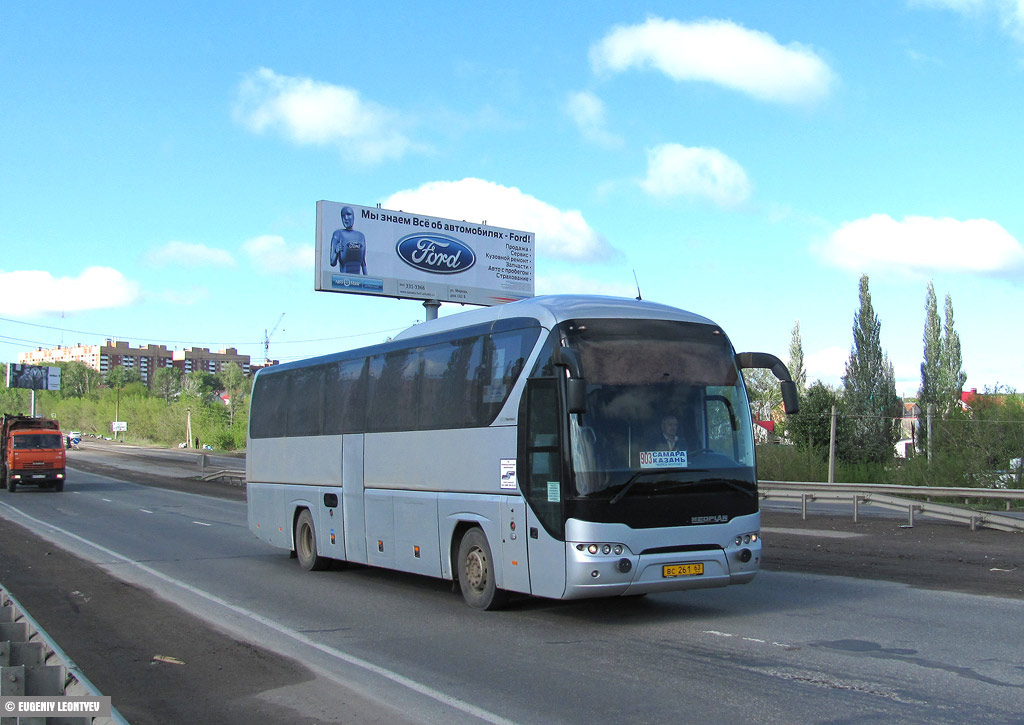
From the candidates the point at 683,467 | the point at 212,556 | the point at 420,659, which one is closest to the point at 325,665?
the point at 420,659

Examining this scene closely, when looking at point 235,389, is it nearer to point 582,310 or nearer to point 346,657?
point 582,310

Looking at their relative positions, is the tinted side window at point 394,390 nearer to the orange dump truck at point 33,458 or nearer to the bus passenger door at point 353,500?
the bus passenger door at point 353,500

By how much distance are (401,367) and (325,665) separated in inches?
211

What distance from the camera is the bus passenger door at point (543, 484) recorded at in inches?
386

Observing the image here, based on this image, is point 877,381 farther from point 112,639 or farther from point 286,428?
point 112,639

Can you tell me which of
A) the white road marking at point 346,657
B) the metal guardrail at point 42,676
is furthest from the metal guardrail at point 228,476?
the metal guardrail at point 42,676

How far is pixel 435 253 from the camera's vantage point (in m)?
39.6

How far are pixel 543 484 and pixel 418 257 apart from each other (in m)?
29.7

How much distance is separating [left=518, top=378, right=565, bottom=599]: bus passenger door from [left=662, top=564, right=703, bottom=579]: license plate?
3.43ft

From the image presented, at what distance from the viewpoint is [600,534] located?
9617 millimetres

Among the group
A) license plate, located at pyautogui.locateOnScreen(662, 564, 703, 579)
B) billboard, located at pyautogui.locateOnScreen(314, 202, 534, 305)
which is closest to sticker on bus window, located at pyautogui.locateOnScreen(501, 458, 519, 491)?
license plate, located at pyautogui.locateOnScreen(662, 564, 703, 579)

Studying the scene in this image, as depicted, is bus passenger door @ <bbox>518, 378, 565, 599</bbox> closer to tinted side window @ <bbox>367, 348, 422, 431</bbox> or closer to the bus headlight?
the bus headlight

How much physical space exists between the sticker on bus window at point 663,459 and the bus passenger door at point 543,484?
85 cm

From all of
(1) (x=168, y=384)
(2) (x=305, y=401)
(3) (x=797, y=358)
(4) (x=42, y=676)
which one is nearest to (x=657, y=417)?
(4) (x=42, y=676)
